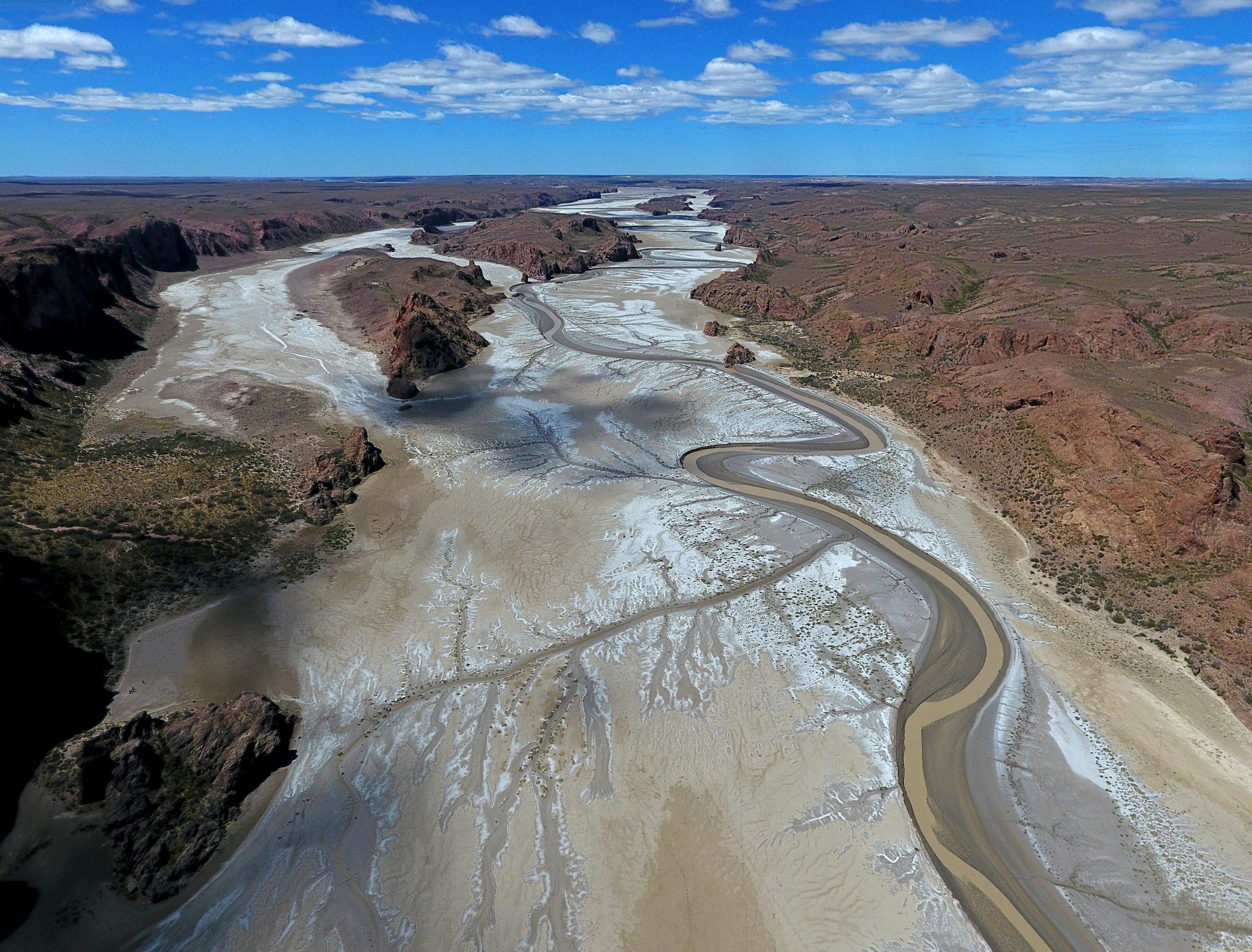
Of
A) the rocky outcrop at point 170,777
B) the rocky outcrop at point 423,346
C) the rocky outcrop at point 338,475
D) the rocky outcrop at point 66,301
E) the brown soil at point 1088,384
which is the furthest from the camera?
the rocky outcrop at point 423,346

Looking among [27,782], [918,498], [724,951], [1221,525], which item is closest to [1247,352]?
[1221,525]

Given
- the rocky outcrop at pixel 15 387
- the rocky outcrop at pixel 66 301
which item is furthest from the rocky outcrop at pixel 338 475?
the rocky outcrop at pixel 66 301

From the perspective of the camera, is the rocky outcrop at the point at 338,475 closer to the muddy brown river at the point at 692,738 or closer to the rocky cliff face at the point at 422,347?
the muddy brown river at the point at 692,738

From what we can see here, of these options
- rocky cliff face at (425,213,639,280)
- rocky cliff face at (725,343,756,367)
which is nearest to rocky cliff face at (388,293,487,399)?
rocky cliff face at (725,343,756,367)

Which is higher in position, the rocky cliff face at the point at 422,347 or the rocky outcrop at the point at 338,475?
the rocky cliff face at the point at 422,347

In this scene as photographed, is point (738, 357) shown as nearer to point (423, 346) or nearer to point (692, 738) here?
point (423, 346)

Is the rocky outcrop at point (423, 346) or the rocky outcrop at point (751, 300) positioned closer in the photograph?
the rocky outcrop at point (423, 346)
